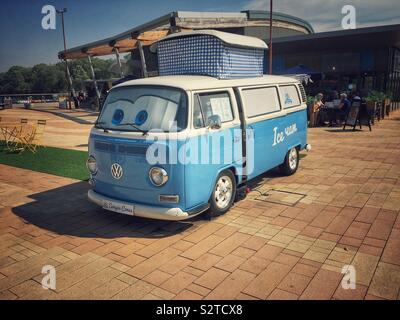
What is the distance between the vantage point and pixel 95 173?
5719 millimetres

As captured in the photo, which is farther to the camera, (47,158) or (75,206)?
(47,158)

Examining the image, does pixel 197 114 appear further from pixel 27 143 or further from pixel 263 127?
pixel 27 143

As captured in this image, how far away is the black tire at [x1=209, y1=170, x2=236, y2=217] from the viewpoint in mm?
5617

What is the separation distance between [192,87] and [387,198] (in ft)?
14.3

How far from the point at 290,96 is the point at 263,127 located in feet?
6.08

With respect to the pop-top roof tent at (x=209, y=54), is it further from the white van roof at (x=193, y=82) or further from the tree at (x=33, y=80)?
the tree at (x=33, y=80)

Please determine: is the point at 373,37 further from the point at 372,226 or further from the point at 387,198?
the point at 372,226

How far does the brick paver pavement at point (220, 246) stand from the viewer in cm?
385

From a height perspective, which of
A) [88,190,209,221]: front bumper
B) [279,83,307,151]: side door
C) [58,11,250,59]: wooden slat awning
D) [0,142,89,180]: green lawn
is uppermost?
[58,11,250,59]: wooden slat awning

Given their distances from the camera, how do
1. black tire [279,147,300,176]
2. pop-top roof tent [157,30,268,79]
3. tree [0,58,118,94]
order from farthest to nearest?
tree [0,58,118,94]
black tire [279,147,300,176]
pop-top roof tent [157,30,268,79]

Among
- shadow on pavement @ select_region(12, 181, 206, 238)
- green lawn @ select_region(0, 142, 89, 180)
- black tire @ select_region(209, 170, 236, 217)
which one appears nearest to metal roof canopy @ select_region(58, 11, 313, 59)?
green lawn @ select_region(0, 142, 89, 180)

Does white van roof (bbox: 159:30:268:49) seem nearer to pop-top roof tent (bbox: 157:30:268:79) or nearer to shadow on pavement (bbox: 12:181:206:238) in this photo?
pop-top roof tent (bbox: 157:30:268:79)

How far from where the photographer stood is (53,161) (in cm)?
1032
